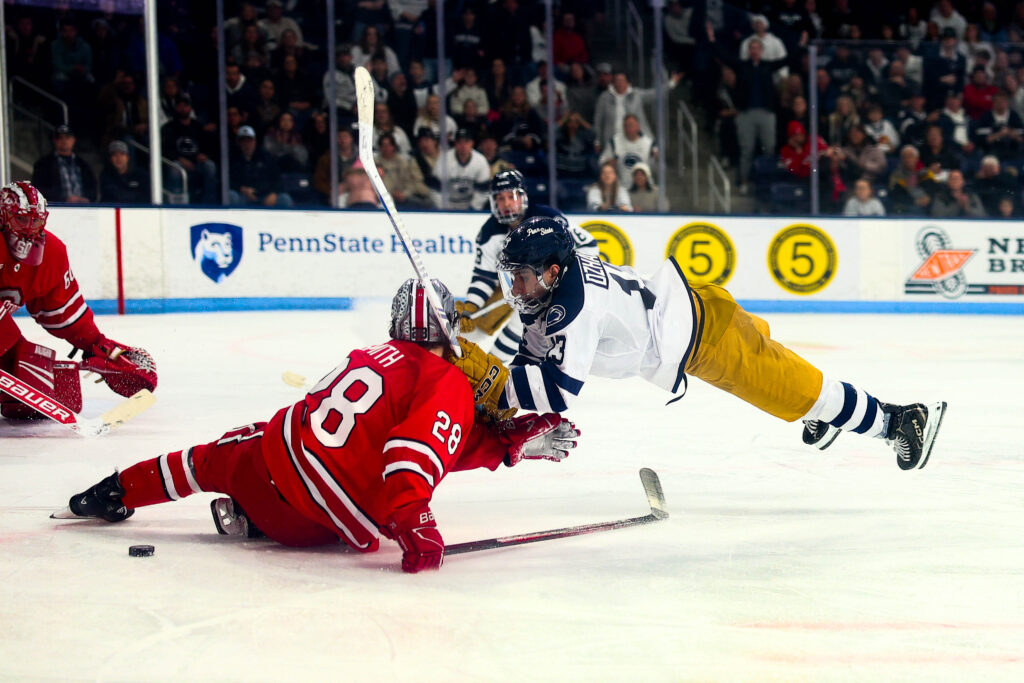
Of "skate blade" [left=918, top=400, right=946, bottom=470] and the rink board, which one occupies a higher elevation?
the rink board

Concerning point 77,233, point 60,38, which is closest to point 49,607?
point 77,233

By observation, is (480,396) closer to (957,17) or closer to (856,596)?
(856,596)

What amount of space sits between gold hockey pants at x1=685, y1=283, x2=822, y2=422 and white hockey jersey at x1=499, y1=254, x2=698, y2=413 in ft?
0.28

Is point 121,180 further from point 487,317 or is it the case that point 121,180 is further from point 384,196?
point 384,196

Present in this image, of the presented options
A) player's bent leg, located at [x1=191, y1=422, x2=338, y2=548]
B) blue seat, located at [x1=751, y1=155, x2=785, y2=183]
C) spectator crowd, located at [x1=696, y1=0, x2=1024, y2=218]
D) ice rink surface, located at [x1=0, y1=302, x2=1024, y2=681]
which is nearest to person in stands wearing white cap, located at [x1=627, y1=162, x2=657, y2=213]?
spectator crowd, located at [x1=696, y1=0, x2=1024, y2=218]

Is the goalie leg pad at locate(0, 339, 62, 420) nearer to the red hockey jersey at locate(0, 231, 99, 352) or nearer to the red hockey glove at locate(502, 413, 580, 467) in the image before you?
the red hockey jersey at locate(0, 231, 99, 352)

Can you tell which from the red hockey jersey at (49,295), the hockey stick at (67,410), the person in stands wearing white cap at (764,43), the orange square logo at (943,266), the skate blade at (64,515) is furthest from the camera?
the person in stands wearing white cap at (764,43)

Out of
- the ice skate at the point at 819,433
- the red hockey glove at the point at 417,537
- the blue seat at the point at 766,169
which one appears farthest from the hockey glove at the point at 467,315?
the blue seat at the point at 766,169

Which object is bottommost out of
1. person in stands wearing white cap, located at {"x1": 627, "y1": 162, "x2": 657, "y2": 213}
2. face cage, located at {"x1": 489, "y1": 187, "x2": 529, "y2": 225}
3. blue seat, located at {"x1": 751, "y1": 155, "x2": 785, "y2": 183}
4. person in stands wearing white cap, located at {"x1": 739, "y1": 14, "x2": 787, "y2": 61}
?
face cage, located at {"x1": 489, "y1": 187, "x2": 529, "y2": 225}

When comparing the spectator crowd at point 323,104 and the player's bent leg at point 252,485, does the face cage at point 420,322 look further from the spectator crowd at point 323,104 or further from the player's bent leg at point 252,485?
the spectator crowd at point 323,104

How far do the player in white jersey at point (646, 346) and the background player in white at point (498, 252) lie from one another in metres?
1.50

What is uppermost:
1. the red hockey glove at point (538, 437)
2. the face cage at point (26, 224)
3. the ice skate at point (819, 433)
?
the face cage at point (26, 224)

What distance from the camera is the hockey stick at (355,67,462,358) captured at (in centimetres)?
283

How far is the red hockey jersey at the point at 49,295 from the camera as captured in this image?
474 cm
